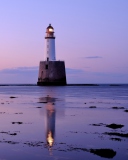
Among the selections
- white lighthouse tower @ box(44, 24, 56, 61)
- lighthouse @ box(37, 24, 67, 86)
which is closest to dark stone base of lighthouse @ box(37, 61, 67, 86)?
lighthouse @ box(37, 24, 67, 86)

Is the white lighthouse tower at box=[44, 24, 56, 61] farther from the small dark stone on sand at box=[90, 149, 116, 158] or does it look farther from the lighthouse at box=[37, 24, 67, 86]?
the small dark stone on sand at box=[90, 149, 116, 158]

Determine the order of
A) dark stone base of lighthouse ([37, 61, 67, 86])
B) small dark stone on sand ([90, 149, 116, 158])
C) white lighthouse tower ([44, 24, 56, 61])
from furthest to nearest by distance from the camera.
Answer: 1. dark stone base of lighthouse ([37, 61, 67, 86])
2. white lighthouse tower ([44, 24, 56, 61])
3. small dark stone on sand ([90, 149, 116, 158])

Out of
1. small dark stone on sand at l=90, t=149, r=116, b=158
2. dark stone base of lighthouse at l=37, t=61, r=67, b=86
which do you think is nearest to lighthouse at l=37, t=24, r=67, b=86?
dark stone base of lighthouse at l=37, t=61, r=67, b=86

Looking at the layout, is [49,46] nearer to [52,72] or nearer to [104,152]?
[52,72]

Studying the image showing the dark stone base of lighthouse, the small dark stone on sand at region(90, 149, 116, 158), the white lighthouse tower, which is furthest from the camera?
the dark stone base of lighthouse

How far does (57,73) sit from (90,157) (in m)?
64.4

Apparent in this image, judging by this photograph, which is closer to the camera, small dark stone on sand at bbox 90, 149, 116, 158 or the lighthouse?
small dark stone on sand at bbox 90, 149, 116, 158

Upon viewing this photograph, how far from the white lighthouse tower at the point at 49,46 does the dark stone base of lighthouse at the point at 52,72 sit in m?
1.01

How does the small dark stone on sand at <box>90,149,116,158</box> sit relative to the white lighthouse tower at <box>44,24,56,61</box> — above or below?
below

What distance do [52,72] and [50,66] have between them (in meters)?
1.76

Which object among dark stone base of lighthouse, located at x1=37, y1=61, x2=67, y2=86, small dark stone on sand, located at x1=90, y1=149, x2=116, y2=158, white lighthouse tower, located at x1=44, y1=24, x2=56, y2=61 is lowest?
small dark stone on sand, located at x1=90, y1=149, x2=116, y2=158

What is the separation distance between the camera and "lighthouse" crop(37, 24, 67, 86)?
233ft

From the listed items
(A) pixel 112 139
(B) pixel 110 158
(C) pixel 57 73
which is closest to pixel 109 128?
(A) pixel 112 139

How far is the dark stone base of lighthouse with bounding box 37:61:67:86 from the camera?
72.1 meters
